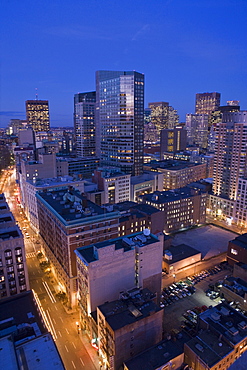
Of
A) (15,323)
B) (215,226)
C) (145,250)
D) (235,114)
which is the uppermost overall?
(235,114)

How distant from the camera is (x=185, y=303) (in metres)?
79.0

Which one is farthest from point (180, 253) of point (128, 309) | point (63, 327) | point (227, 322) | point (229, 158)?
point (229, 158)

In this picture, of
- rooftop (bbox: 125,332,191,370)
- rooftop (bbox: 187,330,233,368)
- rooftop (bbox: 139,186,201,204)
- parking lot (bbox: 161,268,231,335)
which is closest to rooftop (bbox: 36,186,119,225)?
parking lot (bbox: 161,268,231,335)

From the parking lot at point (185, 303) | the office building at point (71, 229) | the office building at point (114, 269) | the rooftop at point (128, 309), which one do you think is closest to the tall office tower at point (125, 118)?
the office building at point (71, 229)

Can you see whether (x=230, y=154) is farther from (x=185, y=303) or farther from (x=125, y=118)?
(x=185, y=303)

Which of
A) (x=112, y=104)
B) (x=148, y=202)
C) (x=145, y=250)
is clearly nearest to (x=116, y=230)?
(x=145, y=250)

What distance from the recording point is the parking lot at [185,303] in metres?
70.9

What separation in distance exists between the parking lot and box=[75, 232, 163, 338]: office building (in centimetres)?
956

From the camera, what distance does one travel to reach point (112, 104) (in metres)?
186

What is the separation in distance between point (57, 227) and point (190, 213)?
258 ft

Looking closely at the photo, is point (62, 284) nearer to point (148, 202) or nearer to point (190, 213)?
point (148, 202)

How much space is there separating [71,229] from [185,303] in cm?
4123

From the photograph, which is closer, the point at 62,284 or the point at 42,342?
the point at 42,342

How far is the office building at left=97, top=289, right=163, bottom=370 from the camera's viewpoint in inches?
2048
